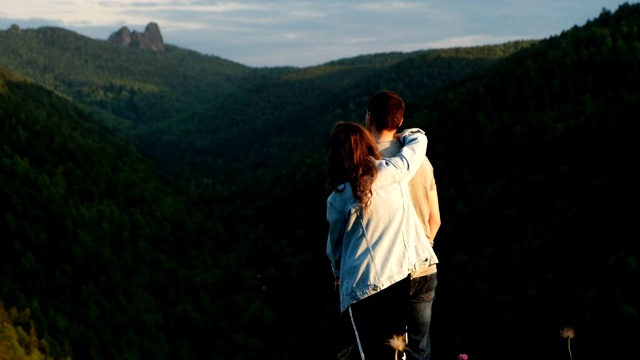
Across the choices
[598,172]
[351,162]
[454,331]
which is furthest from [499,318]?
[351,162]

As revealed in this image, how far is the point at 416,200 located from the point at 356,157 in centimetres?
73

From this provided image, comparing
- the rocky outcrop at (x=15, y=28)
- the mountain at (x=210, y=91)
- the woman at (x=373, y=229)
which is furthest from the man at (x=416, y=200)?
the rocky outcrop at (x=15, y=28)

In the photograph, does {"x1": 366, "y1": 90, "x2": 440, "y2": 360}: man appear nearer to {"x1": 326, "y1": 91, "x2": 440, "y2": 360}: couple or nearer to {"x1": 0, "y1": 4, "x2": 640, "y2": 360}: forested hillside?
{"x1": 326, "y1": 91, "x2": 440, "y2": 360}: couple

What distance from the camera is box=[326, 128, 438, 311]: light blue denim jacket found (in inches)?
158

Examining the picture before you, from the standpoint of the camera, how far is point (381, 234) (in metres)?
4.02

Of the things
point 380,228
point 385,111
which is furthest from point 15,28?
point 380,228

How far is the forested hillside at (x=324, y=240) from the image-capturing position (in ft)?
33.9

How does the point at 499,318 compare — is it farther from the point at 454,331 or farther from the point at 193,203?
the point at 193,203

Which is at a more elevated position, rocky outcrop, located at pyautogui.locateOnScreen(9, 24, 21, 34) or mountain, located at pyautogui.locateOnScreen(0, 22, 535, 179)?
rocky outcrop, located at pyautogui.locateOnScreen(9, 24, 21, 34)

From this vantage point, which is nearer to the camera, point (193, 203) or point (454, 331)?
point (454, 331)

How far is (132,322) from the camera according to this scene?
13523 mm

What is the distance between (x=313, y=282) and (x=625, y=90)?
418 inches

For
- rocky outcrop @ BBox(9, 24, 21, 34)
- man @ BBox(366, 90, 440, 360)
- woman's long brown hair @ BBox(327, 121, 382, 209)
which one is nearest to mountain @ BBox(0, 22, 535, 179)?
rocky outcrop @ BBox(9, 24, 21, 34)

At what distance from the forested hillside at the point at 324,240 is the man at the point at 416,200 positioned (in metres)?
4.95
